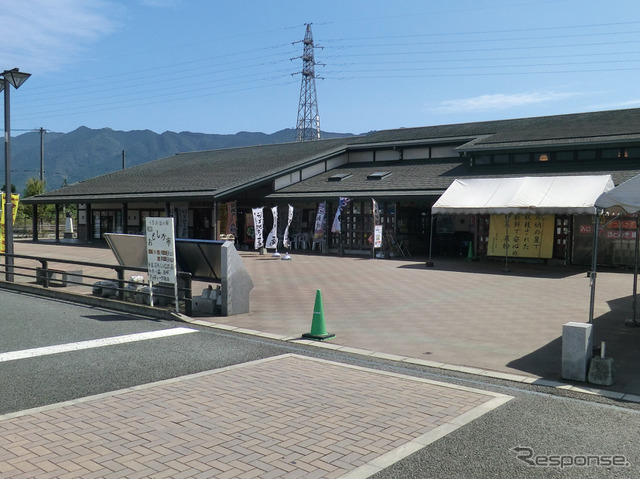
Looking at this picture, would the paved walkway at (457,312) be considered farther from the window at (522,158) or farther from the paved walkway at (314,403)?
the window at (522,158)

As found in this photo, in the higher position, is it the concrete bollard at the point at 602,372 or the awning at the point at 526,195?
the awning at the point at 526,195

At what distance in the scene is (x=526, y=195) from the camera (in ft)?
61.5

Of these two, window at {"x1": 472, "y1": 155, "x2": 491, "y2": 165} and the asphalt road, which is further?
window at {"x1": 472, "y1": 155, "x2": 491, "y2": 165}

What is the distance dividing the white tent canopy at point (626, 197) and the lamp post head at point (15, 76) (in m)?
14.2

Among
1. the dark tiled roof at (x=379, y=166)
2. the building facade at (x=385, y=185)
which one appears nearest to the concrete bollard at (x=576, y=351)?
the building facade at (x=385, y=185)

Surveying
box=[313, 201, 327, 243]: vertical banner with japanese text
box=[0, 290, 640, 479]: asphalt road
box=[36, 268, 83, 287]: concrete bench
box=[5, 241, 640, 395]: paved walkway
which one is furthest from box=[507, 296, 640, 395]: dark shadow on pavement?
box=[313, 201, 327, 243]: vertical banner with japanese text

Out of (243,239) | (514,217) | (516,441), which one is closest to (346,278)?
(514,217)

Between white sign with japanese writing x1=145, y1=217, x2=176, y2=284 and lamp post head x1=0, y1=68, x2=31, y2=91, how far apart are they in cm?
709

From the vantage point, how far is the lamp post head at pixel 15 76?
14961 mm

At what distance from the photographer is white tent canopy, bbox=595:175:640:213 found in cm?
781

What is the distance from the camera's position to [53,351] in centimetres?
785

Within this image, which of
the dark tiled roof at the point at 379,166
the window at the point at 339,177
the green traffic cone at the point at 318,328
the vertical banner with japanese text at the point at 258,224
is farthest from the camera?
the window at the point at 339,177

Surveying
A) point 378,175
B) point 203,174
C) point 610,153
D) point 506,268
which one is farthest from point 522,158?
point 203,174

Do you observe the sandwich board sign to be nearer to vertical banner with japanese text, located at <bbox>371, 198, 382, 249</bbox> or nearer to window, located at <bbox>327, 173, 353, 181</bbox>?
vertical banner with japanese text, located at <bbox>371, 198, 382, 249</bbox>
